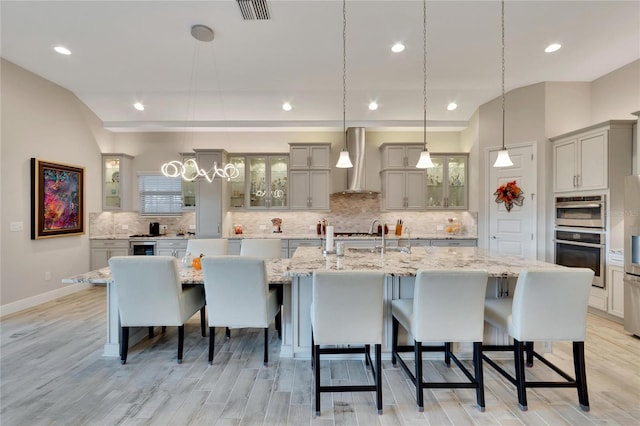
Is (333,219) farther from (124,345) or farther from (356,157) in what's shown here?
(124,345)

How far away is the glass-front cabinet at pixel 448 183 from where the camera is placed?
18.0 feet

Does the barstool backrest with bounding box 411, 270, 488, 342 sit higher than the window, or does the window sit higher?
the window

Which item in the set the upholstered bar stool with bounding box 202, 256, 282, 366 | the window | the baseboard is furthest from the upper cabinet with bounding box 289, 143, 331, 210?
the baseboard

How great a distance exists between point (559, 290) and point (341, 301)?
4.71ft

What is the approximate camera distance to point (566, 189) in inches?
160

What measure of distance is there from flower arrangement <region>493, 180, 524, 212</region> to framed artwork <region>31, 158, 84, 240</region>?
273 inches

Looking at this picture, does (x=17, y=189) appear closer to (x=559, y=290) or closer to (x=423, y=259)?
(x=423, y=259)

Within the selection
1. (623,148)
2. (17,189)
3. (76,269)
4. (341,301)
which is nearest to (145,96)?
(17,189)

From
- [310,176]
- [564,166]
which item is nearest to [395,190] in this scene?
[310,176]

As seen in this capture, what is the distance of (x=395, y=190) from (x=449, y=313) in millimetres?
3729

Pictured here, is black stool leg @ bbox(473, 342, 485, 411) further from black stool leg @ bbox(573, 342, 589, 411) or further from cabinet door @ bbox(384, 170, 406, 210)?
cabinet door @ bbox(384, 170, 406, 210)

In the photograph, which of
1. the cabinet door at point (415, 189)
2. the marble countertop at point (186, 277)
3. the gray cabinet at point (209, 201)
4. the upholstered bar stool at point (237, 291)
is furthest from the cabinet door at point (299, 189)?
the upholstered bar stool at point (237, 291)

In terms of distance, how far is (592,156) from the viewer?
370 centimetres

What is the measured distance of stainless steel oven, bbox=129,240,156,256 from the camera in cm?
523
